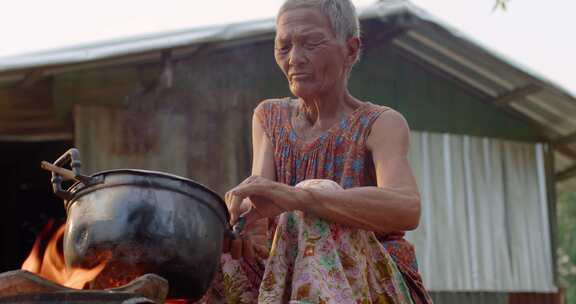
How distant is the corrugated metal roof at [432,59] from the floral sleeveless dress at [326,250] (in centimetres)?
432

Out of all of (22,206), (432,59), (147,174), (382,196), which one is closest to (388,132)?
(382,196)

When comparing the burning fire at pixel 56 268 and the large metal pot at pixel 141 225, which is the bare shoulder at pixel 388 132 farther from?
the burning fire at pixel 56 268

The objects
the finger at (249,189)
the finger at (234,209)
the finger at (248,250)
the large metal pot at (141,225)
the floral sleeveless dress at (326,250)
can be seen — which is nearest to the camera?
the large metal pot at (141,225)

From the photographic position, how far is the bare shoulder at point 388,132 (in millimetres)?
3357

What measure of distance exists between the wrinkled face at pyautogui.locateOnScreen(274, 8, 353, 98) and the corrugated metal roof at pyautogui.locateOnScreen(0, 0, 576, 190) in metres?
4.39

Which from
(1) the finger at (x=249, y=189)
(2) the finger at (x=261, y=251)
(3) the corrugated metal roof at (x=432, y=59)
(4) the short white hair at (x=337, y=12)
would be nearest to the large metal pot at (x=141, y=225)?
(1) the finger at (x=249, y=189)

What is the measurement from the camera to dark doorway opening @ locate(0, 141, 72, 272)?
10.4 meters

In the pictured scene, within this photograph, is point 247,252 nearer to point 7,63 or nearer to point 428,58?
point 7,63

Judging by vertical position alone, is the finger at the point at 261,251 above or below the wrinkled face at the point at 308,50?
below

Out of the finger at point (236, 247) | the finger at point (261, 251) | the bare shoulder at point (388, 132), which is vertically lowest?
the finger at point (261, 251)

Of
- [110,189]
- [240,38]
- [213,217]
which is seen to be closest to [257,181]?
[213,217]

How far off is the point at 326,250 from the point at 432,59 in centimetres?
727

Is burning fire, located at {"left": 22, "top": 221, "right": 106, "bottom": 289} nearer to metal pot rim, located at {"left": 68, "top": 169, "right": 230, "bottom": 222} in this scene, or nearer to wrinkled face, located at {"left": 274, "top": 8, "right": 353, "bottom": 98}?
metal pot rim, located at {"left": 68, "top": 169, "right": 230, "bottom": 222}

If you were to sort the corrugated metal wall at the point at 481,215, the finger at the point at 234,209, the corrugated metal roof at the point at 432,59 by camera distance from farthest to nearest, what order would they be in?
the corrugated metal wall at the point at 481,215 → the corrugated metal roof at the point at 432,59 → the finger at the point at 234,209
